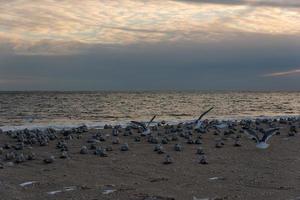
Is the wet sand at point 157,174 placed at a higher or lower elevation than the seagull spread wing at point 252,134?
lower

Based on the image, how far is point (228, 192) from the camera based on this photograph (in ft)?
37.0

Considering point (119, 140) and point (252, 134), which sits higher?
point (252, 134)

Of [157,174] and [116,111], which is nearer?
[157,174]

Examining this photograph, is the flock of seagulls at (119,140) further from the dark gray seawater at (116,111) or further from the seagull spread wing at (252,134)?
the dark gray seawater at (116,111)

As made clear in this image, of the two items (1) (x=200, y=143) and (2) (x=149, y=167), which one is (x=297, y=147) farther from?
(2) (x=149, y=167)

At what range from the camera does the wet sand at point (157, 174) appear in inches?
436

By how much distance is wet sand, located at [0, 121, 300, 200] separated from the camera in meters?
11.1

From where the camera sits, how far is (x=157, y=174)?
1335 centimetres

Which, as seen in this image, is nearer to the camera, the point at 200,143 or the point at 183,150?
the point at 183,150

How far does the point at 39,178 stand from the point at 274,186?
5.86 metres

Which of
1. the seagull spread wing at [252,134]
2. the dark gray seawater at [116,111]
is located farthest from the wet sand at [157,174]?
the dark gray seawater at [116,111]

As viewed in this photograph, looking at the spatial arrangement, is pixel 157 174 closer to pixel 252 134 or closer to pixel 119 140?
pixel 119 140

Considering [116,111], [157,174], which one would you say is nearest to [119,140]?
[157,174]

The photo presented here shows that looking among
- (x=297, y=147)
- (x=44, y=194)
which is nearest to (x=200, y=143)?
(x=297, y=147)
